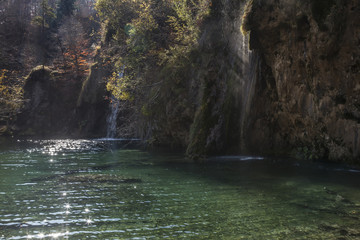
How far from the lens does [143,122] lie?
22.7 metres

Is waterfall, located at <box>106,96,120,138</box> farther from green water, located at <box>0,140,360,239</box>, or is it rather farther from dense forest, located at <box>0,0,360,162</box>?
green water, located at <box>0,140,360,239</box>

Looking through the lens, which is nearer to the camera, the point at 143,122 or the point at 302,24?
the point at 302,24

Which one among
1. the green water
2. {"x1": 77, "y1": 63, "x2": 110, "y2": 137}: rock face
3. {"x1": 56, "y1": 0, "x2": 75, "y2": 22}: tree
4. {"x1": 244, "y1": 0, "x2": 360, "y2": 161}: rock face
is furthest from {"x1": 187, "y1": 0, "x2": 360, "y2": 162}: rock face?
{"x1": 56, "y1": 0, "x2": 75, "y2": 22}: tree

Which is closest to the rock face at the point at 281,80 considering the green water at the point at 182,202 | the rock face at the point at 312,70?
the rock face at the point at 312,70

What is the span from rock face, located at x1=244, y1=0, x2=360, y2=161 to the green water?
1.55 metres

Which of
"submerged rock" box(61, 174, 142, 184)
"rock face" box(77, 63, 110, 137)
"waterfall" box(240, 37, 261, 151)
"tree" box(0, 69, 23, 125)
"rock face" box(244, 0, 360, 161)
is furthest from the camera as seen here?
"rock face" box(77, 63, 110, 137)

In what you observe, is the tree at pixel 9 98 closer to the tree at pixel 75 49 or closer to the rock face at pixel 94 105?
the rock face at pixel 94 105

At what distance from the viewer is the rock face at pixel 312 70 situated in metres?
11.6

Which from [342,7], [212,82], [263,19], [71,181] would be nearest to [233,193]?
[71,181]

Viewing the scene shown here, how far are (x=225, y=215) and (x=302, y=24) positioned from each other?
29.9 ft

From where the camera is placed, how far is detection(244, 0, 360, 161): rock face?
38.2 feet

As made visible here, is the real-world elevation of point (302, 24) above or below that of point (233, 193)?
above

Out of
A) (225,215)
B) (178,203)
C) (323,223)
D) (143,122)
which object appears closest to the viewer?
(323,223)

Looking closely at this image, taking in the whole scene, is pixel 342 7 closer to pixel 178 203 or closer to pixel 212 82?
pixel 212 82
